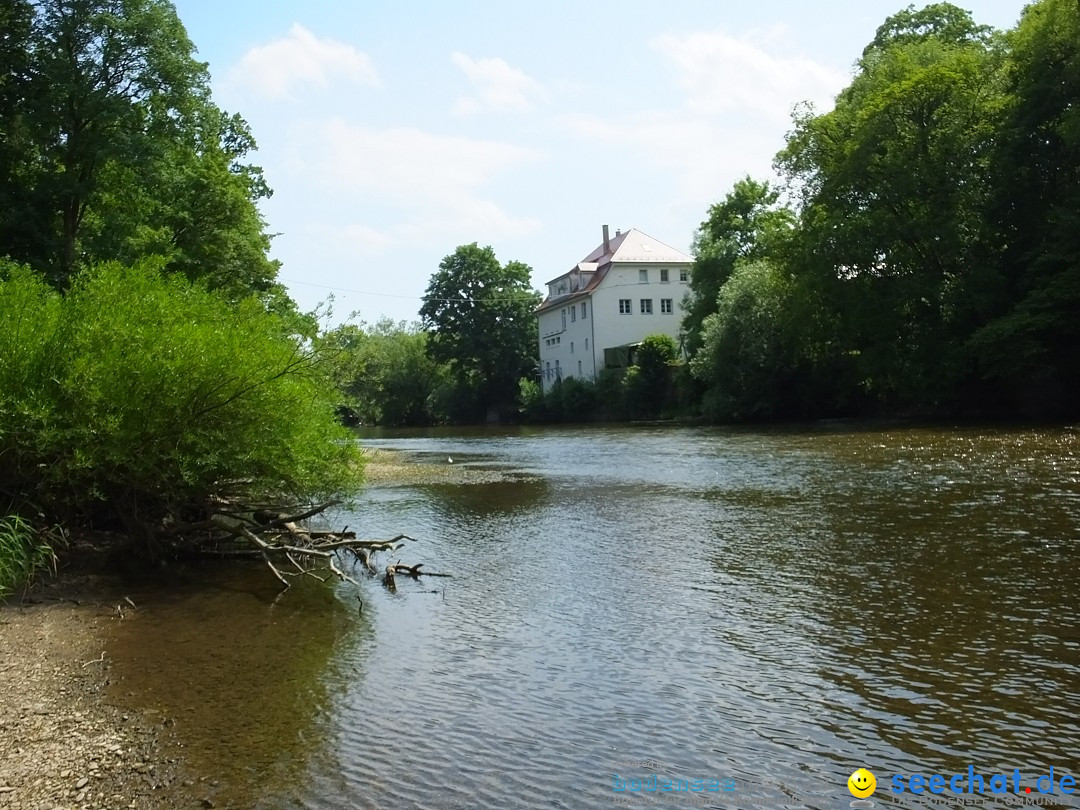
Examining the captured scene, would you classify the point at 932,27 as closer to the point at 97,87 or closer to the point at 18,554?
the point at 97,87

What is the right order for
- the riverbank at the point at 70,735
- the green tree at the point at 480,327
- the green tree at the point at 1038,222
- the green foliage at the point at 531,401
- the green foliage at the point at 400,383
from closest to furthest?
the riverbank at the point at 70,735, the green tree at the point at 1038,222, the green foliage at the point at 531,401, the green tree at the point at 480,327, the green foliage at the point at 400,383

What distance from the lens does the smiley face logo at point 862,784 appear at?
6113 mm

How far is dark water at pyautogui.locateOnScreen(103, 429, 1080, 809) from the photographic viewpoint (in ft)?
21.9

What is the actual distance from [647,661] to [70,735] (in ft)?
16.8

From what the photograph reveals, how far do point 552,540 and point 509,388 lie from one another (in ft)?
243

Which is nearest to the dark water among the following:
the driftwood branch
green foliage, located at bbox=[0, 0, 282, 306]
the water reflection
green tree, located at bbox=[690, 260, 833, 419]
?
the water reflection

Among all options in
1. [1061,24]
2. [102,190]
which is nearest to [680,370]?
[1061,24]

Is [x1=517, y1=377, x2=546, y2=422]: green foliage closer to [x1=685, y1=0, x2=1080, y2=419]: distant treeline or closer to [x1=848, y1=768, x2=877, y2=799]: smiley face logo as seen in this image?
[x1=685, y1=0, x2=1080, y2=419]: distant treeline

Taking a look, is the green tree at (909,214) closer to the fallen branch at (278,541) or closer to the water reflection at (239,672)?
the fallen branch at (278,541)

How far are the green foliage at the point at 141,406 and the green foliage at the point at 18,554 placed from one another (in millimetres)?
682

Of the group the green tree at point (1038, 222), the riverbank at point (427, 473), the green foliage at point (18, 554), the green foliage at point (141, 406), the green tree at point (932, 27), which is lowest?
the riverbank at point (427, 473)

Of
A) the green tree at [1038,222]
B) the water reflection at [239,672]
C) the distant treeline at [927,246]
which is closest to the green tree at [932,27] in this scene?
the distant treeline at [927,246]

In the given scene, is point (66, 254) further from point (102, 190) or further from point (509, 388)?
point (509, 388)

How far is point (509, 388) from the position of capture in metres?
90.9
